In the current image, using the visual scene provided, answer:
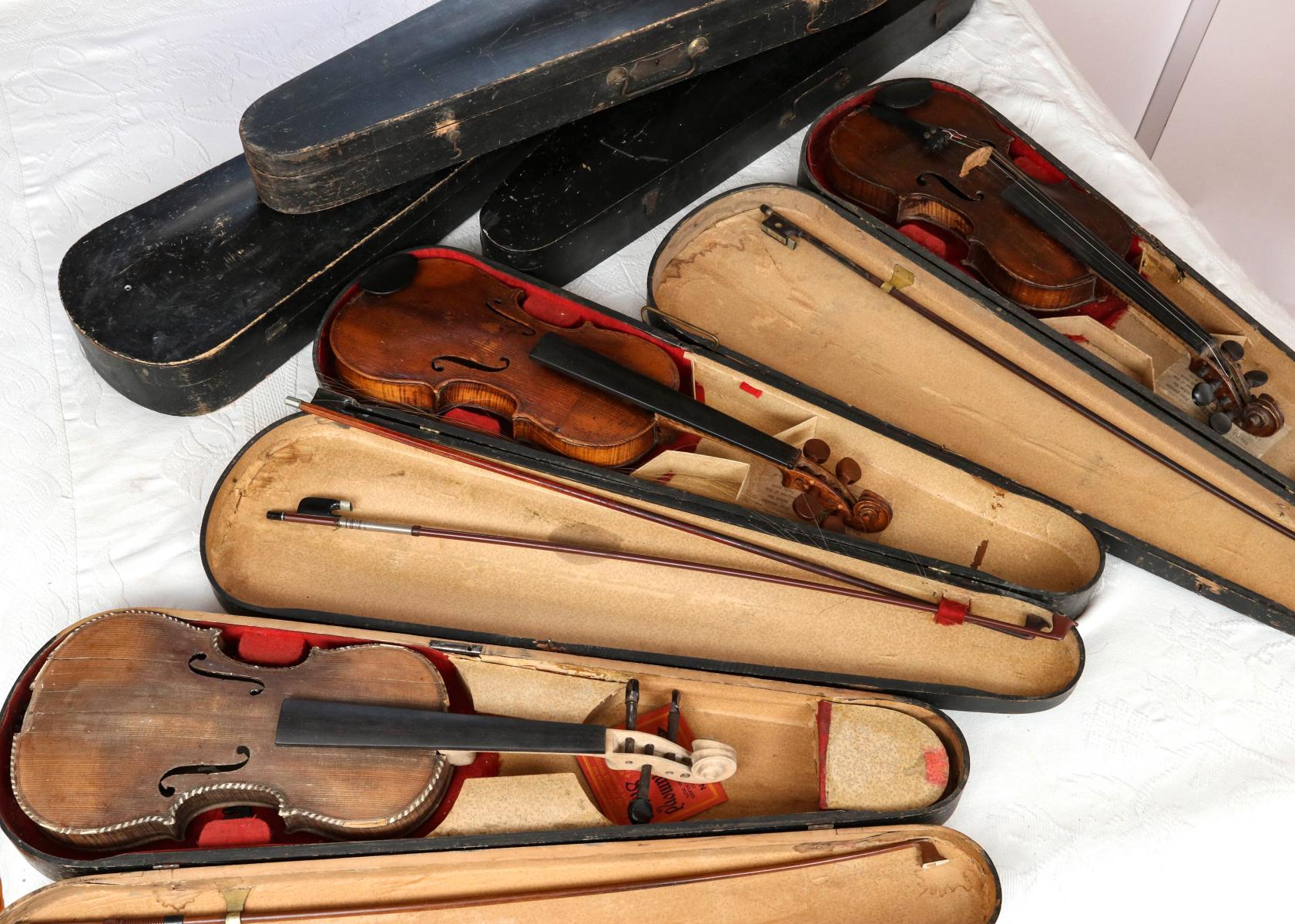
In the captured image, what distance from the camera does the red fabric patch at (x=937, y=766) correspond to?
2.01 meters

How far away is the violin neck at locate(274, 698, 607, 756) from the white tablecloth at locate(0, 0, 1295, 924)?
550 millimetres

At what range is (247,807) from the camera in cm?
194

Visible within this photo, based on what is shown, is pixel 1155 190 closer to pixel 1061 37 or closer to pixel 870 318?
pixel 870 318

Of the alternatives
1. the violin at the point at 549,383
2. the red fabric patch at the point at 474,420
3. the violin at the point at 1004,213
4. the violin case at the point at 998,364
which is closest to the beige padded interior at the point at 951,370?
the violin case at the point at 998,364

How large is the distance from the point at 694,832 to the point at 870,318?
4.40 feet

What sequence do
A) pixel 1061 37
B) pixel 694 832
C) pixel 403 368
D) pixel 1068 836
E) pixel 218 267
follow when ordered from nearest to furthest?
pixel 694 832 → pixel 1068 836 → pixel 403 368 → pixel 218 267 → pixel 1061 37

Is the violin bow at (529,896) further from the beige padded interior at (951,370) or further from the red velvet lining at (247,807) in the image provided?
the beige padded interior at (951,370)

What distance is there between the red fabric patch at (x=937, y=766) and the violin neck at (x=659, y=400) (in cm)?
63

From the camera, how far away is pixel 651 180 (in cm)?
268

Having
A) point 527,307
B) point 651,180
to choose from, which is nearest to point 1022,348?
point 651,180

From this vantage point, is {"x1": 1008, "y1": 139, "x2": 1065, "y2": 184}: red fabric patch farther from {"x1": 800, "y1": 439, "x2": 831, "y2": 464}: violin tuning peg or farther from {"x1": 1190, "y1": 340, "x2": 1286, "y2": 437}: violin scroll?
{"x1": 800, "y1": 439, "x2": 831, "y2": 464}: violin tuning peg

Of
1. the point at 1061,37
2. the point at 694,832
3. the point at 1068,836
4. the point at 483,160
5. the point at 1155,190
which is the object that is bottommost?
the point at 694,832

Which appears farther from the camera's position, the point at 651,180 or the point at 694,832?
the point at 651,180

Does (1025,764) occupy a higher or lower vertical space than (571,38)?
lower
